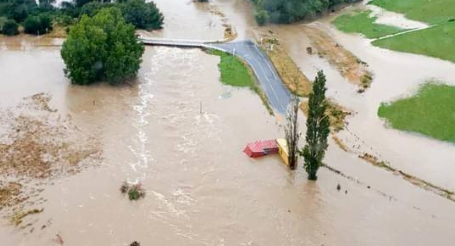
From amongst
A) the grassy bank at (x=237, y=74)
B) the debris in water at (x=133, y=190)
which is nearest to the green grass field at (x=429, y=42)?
the grassy bank at (x=237, y=74)

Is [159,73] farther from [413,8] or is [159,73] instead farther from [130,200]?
[413,8]

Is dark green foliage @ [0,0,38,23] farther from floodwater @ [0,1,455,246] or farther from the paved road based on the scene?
the paved road

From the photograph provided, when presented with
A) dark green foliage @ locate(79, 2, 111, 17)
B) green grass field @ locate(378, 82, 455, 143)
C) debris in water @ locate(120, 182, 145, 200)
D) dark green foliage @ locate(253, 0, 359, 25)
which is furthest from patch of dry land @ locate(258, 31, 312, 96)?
dark green foliage @ locate(79, 2, 111, 17)

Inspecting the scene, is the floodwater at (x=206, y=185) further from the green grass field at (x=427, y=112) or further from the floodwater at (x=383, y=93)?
the green grass field at (x=427, y=112)

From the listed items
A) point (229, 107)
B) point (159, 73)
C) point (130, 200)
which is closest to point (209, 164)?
point (130, 200)

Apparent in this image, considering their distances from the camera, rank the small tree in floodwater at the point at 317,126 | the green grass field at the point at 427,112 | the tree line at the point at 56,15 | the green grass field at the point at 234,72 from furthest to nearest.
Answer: the tree line at the point at 56,15, the green grass field at the point at 234,72, the green grass field at the point at 427,112, the small tree in floodwater at the point at 317,126

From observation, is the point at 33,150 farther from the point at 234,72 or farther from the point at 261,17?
the point at 261,17

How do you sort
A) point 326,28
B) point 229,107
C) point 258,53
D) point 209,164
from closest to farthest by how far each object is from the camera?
point 209,164 → point 229,107 → point 258,53 → point 326,28
